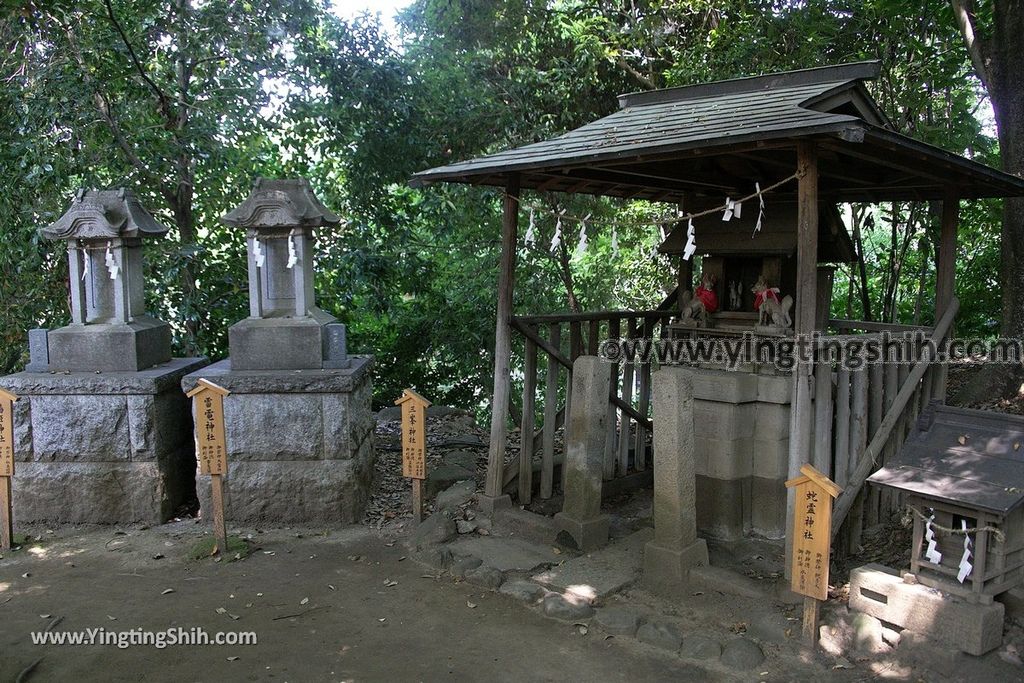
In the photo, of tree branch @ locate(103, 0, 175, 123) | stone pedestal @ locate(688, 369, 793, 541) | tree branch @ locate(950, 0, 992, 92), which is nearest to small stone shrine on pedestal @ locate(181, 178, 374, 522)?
stone pedestal @ locate(688, 369, 793, 541)

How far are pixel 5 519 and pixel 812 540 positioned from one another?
6.15 metres

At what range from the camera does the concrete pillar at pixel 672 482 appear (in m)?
5.14

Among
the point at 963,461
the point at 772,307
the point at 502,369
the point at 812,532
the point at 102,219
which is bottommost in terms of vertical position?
the point at 812,532

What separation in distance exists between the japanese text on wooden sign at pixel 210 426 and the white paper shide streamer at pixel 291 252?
143 centimetres

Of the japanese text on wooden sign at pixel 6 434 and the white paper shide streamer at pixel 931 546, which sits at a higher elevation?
the japanese text on wooden sign at pixel 6 434

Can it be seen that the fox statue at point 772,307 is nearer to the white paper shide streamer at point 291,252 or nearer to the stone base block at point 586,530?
the stone base block at point 586,530

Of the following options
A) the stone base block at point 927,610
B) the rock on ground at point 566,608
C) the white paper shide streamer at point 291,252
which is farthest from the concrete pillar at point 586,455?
the white paper shide streamer at point 291,252

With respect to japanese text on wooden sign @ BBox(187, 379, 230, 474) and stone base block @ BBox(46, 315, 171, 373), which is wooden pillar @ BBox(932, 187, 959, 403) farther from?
stone base block @ BBox(46, 315, 171, 373)

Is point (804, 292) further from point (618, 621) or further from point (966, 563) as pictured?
point (618, 621)

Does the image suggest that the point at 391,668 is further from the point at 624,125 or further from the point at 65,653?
the point at 624,125

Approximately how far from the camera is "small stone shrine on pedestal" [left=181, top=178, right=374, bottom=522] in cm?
657

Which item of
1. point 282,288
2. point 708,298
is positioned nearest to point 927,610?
point 708,298

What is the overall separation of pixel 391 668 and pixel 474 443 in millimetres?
4957

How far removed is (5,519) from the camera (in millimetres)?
6125
